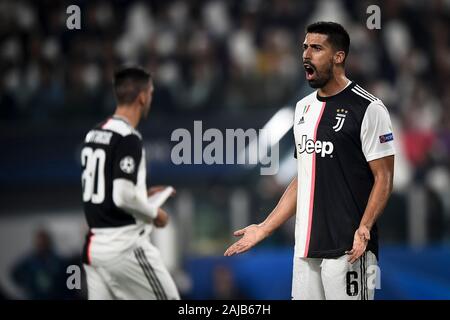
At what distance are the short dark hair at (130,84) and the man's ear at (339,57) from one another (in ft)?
5.74

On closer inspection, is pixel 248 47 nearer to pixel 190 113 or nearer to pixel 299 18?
pixel 299 18

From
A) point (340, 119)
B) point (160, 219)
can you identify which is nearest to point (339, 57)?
point (340, 119)

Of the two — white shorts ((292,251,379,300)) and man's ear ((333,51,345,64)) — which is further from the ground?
man's ear ((333,51,345,64))

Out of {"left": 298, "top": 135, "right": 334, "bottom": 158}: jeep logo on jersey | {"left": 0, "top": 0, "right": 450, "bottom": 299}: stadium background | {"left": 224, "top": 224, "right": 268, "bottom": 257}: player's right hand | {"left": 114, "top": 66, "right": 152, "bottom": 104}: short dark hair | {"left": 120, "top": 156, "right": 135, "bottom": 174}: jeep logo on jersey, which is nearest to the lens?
{"left": 298, "top": 135, "right": 334, "bottom": 158}: jeep logo on jersey

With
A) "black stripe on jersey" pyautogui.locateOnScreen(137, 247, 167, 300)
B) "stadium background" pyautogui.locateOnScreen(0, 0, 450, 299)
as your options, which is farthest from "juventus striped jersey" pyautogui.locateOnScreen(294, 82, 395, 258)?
"stadium background" pyautogui.locateOnScreen(0, 0, 450, 299)

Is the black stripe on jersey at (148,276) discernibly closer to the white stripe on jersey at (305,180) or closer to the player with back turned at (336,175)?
the player with back turned at (336,175)

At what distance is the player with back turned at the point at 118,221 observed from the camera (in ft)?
20.9

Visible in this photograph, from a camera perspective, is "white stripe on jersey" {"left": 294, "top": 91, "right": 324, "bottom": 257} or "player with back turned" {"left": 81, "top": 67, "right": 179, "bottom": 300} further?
"player with back turned" {"left": 81, "top": 67, "right": 179, "bottom": 300}

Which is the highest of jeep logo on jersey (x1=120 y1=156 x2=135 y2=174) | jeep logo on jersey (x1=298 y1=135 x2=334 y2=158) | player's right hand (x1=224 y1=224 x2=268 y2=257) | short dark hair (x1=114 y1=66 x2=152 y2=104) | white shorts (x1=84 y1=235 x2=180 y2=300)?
short dark hair (x1=114 y1=66 x2=152 y2=104)

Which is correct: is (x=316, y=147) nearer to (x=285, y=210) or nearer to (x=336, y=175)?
(x=336, y=175)

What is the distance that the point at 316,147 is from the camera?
536cm

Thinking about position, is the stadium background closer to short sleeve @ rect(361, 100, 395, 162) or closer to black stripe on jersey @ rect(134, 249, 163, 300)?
black stripe on jersey @ rect(134, 249, 163, 300)

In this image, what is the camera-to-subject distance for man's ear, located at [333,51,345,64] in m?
5.37
